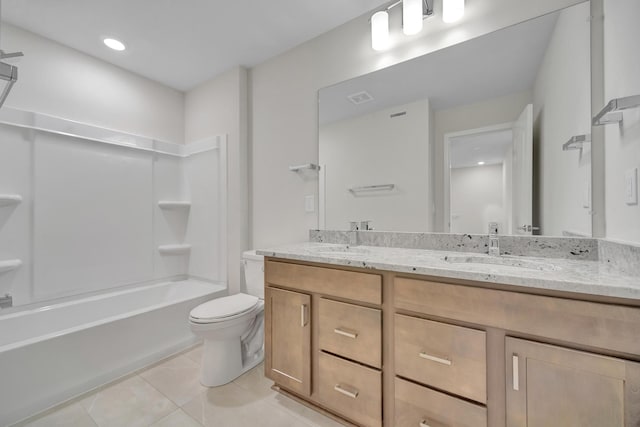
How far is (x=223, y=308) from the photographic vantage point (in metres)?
1.73

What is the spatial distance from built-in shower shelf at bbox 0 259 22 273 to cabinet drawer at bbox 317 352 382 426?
86.5 inches

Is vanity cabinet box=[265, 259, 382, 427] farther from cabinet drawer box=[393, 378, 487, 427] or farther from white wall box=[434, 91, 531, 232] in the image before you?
white wall box=[434, 91, 531, 232]

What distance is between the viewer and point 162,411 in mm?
1449

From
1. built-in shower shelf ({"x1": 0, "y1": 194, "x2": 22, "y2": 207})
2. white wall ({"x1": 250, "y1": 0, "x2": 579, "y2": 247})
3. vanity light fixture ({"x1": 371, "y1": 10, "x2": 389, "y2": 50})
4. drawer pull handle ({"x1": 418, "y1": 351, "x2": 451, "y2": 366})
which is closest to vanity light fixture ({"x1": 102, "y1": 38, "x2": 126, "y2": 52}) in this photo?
white wall ({"x1": 250, "y1": 0, "x2": 579, "y2": 247})

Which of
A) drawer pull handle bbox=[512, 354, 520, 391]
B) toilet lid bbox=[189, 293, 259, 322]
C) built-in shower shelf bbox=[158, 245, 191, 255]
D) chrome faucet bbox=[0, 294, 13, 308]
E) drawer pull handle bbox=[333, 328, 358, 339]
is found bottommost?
toilet lid bbox=[189, 293, 259, 322]

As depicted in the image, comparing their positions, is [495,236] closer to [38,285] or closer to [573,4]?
[573,4]

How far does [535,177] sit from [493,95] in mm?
479

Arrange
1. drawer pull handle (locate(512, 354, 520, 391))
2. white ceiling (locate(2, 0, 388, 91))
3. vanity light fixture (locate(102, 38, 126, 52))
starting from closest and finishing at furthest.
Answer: drawer pull handle (locate(512, 354, 520, 391))
white ceiling (locate(2, 0, 388, 91))
vanity light fixture (locate(102, 38, 126, 52))

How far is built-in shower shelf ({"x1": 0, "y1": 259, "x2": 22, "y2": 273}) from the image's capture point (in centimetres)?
177

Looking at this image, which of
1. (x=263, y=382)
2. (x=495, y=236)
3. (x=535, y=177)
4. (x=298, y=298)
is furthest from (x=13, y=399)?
(x=535, y=177)

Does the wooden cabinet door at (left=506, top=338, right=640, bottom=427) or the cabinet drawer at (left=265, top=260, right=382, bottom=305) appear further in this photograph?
the cabinet drawer at (left=265, top=260, right=382, bottom=305)

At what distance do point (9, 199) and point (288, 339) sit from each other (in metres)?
2.12

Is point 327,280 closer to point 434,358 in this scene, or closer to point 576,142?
point 434,358

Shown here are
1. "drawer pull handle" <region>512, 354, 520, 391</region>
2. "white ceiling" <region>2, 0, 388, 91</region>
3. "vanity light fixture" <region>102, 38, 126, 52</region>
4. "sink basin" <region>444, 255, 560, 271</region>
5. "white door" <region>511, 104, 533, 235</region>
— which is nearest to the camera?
"drawer pull handle" <region>512, 354, 520, 391</region>
